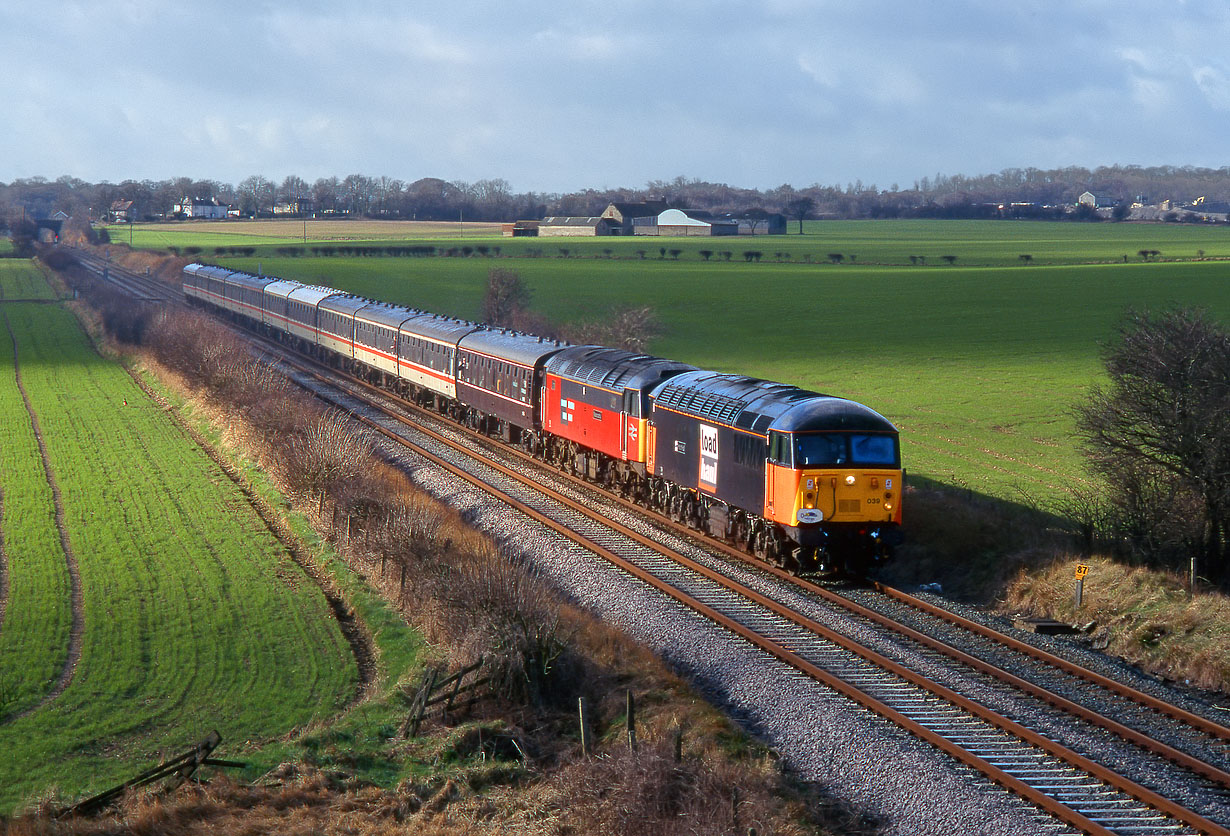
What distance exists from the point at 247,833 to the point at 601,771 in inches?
161

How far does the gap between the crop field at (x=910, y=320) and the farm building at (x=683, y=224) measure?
47895 mm

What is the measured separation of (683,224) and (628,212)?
27.6 ft

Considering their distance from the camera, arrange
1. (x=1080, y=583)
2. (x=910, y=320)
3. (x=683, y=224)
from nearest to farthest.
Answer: (x=1080, y=583) < (x=910, y=320) < (x=683, y=224)

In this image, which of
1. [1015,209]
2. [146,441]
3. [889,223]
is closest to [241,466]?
[146,441]

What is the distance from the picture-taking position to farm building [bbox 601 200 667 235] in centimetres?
16412

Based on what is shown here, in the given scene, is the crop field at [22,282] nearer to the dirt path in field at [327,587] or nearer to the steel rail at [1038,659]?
the dirt path in field at [327,587]

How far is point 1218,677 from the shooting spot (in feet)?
56.8

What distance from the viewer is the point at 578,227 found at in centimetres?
15975

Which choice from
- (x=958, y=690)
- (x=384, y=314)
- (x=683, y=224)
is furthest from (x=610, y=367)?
(x=683, y=224)

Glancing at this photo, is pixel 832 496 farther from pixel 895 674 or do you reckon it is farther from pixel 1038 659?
pixel 895 674

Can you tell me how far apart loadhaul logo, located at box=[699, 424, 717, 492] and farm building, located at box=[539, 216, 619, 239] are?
443 feet

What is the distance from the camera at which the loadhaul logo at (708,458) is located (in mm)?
24953

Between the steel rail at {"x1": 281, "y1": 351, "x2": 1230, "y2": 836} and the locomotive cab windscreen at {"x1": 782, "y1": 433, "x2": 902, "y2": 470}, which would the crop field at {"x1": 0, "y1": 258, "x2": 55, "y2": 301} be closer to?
the steel rail at {"x1": 281, "y1": 351, "x2": 1230, "y2": 836}

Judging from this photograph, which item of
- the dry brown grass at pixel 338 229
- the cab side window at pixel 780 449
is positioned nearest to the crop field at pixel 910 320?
the cab side window at pixel 780 449
